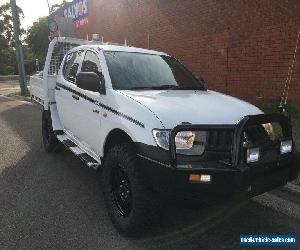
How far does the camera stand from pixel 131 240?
12.3 ft

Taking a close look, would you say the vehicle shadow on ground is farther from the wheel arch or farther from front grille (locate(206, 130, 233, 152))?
the wheel arch

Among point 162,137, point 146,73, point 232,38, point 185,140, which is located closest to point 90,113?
point 146,73

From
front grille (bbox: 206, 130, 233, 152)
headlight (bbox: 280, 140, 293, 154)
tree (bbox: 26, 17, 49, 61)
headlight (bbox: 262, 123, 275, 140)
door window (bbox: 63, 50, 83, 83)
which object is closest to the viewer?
front grille (bbox: 206, 130, 233, 152)

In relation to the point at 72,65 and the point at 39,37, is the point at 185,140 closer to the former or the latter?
the point at 72,65

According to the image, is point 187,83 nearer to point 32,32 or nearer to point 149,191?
point 149,191

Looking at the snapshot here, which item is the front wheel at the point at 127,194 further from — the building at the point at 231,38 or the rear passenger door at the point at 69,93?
the building at the point at 231,38

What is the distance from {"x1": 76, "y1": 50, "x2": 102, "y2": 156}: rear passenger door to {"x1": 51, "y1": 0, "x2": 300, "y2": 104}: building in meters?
6.09

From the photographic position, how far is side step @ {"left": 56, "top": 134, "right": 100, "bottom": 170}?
4.73 m

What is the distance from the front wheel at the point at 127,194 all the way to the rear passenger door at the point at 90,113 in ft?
2.10

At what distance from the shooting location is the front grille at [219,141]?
11.2 feet

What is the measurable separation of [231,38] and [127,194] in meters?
8.56

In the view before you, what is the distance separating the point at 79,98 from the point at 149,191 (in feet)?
7.53

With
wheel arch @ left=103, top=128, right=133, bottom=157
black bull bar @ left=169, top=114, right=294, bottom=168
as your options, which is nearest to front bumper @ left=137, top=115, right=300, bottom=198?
black bull bar @ left=169, top=114, right=294, bottom=168

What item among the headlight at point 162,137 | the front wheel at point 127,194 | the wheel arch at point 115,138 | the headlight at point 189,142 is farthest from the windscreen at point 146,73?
the headlight at point 189,142
